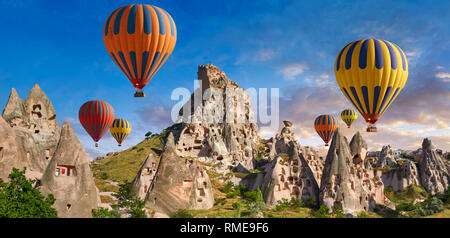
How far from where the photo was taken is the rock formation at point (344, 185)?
1686 inches

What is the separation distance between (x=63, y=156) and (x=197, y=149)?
48968 mm

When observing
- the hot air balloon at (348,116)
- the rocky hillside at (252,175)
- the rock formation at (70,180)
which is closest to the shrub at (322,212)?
the rocky hillside at (252,175)

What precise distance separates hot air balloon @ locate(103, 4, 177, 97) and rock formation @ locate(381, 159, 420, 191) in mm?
50467

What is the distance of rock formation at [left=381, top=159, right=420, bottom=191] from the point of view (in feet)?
205

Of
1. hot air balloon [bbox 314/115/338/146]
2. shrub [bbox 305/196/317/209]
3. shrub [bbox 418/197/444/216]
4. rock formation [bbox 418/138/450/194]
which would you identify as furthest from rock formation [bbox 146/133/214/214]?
rock formation [bbox 418/138/450/194]

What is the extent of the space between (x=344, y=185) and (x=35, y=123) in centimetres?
3363

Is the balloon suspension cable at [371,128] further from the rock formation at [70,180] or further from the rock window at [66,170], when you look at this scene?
the rock window at [66,170]

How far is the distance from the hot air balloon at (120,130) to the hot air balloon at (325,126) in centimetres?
3504

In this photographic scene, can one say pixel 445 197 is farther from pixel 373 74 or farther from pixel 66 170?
pixel 66 170

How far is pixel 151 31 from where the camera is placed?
95.6 feet

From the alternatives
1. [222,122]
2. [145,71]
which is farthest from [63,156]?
[222,122]

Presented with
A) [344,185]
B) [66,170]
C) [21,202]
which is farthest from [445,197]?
[21,202]

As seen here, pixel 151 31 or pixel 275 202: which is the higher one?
pixel 151 31
